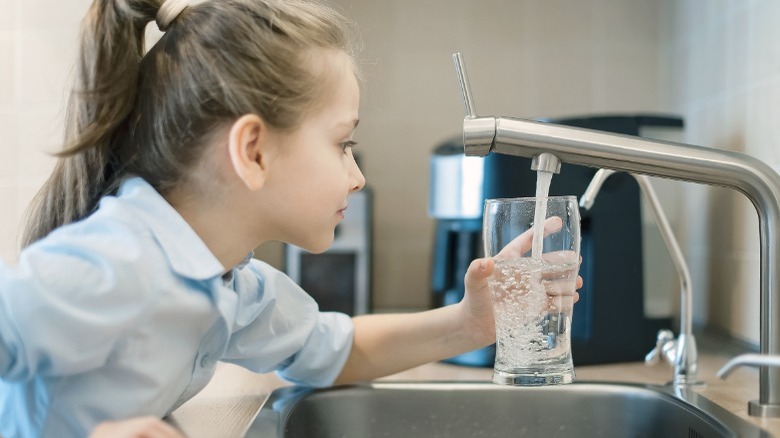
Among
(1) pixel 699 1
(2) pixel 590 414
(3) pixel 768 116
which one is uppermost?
(1) pixel 699 1

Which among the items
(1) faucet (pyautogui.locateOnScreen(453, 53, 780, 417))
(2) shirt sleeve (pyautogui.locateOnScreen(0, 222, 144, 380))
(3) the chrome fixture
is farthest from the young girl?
(3) the chrome fixture

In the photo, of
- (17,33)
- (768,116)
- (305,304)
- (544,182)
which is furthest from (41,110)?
(768,116)

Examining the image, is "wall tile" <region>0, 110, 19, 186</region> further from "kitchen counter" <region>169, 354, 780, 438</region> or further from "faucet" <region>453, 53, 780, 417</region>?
"faucet" <region>453, 53, 780, 417</region>

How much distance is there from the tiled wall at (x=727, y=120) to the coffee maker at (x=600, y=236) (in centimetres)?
10

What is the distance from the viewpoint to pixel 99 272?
2.24 feet

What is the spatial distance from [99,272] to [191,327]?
11cm

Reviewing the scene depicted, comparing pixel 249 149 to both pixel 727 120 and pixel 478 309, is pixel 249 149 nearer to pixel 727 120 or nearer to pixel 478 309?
pixel 478 309

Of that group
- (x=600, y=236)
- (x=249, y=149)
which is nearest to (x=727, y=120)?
(x=600, y=236)

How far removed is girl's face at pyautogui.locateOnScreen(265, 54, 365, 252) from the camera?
2.75 feet

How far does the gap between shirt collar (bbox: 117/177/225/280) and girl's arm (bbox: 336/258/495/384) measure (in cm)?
30

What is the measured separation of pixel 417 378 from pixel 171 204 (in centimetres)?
44

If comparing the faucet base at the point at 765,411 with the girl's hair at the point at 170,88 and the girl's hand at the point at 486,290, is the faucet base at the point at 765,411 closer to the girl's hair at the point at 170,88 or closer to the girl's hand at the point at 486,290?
the girl's hand at the point at 486,290

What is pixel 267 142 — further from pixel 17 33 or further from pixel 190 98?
pixel 17 33

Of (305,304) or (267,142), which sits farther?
(305,304)
